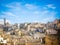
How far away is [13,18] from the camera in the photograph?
3.72 meters

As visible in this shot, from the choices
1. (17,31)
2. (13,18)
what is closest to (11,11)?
(13,18)

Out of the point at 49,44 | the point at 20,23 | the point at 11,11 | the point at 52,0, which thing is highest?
the point at 52,0

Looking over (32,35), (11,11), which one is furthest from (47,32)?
(11,11)

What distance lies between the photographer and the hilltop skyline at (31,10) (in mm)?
3723

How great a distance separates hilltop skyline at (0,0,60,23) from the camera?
Result: 12.2 ft

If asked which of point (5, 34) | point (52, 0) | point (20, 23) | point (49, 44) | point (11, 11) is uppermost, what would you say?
point (52, 0)

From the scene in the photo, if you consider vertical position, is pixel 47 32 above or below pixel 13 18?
below

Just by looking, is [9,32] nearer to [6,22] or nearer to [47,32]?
[6,22]

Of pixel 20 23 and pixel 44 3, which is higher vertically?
pixel 44 3

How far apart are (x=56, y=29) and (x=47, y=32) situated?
22 cm

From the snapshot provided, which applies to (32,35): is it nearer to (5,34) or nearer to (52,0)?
(5,34)

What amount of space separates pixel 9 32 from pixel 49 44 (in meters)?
0.98

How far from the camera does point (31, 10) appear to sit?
3.78m

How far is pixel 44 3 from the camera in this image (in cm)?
374
